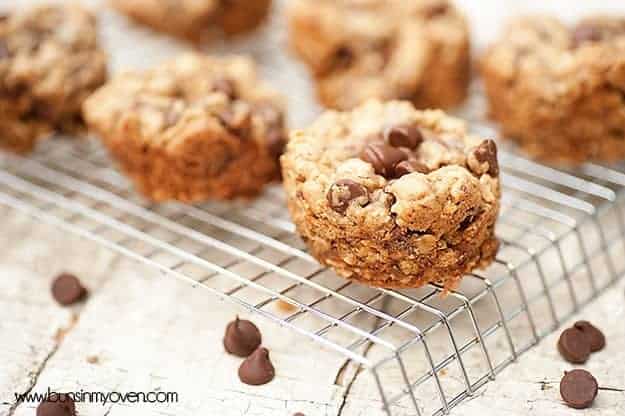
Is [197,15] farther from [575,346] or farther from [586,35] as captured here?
[575,346]

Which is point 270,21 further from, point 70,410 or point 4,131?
point 70,410

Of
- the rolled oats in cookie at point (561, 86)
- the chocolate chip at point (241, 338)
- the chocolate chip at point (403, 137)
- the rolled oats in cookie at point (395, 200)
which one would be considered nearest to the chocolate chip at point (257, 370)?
the chocolate chip at point (241, 338)

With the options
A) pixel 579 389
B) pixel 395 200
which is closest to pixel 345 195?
pixel 395 200

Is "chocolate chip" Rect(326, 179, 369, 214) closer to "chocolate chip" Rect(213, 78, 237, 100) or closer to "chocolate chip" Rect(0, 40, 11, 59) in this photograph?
"chocolate chip" Rect(213, 78, 237, 100)

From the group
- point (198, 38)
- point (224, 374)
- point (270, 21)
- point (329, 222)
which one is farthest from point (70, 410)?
point (270, 21)

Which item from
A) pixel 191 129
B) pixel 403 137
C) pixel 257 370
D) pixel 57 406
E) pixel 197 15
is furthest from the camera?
pixel 197 15

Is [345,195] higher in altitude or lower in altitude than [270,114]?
lower

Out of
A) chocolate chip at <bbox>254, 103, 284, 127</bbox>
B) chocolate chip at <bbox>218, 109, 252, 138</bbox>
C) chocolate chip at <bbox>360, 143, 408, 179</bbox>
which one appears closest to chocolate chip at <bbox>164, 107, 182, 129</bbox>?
chocolate chip at <bbox>218, 109, 252, 138</bbox>
